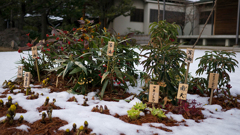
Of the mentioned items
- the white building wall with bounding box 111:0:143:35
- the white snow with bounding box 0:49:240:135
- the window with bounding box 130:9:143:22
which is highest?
the window with bounding box 130:9:143:22

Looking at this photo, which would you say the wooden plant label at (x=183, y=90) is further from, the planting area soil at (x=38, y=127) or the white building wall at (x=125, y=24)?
the white building wall at (x=125, y=24)

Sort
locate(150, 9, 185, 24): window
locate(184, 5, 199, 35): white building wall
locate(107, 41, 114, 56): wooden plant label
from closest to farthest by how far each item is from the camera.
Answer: locate(107, 41, 114, 56): wooden plant label
locate(184, 5, 199, 35): white building wall
locate(150, 9, 185, 24): window

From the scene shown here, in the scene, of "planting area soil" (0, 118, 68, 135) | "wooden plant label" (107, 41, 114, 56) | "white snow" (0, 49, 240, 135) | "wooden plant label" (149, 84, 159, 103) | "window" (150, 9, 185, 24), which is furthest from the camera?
"window" (150, 9, 185, 24)

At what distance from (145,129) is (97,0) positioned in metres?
11.5

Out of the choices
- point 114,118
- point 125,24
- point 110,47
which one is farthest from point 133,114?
point 125,24

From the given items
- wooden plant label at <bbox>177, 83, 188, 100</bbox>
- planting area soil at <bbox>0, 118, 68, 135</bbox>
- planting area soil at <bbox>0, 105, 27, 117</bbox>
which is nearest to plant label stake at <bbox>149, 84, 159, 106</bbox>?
wooden plant label at <bbox>177, 83, 188, 100</bbox>

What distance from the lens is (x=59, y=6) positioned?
9539 millimetres

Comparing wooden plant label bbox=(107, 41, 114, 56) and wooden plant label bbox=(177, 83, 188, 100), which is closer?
wooden plant label bbox=(177, 83, 188, 100)

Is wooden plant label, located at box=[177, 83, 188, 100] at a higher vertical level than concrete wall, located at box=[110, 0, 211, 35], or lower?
lower

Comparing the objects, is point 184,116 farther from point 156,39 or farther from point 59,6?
point 59,6

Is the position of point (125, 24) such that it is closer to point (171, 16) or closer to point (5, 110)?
point (171, 16)

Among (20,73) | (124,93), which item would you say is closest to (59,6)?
(20,73)

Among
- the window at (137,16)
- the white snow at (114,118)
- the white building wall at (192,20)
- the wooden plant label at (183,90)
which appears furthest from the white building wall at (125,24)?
the wooden plant label at (183,90)

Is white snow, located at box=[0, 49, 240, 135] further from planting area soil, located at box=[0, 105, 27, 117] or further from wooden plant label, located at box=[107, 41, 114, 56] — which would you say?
wooden plant label, located at box=[107, 41, 114, 56]
